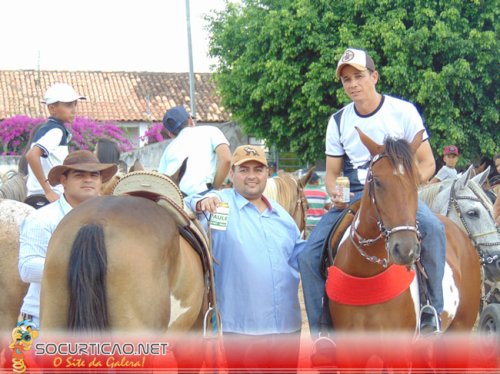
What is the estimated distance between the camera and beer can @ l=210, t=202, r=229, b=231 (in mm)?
4715

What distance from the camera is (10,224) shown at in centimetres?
578

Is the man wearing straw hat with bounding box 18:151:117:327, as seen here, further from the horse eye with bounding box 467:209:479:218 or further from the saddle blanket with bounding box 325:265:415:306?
the horse eye with bounding box 467:209:479:218

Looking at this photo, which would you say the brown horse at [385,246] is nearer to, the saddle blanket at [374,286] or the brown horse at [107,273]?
the saddle blanket at [374,286]

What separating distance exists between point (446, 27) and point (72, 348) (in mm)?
15307

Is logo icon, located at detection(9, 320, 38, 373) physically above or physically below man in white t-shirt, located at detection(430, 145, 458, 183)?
below

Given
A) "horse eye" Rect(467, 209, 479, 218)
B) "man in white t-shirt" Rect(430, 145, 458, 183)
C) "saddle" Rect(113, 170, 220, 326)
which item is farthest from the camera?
"man in white t-shirt" Rect(430, 145, 458, 183)

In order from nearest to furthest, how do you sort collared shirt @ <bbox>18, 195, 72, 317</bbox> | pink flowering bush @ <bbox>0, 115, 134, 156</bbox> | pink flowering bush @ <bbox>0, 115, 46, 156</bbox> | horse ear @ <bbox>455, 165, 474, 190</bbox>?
collared shirt @ <bbox>18, 195, 72, 317</bbox>
horse ear @ <bbox>455, 165, 474, 190</bbox>
pink flowering bush @ <bbox>0, 115, 134, 156</bbox>
pink flowering bush @ <bbox>0, 115, 46, 156</bbox>

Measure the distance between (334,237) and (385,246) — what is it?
70 centimetres

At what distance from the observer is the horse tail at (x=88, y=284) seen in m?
3.51

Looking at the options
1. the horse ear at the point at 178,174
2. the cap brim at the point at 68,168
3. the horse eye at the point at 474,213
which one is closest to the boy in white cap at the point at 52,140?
the cap brim at the point at 68,168

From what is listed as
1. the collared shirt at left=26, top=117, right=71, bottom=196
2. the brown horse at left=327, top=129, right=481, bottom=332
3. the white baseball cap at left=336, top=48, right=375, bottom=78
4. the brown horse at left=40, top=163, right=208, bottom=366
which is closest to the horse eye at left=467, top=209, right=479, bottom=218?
the brown horse at left=327, top=129, right=481, bottom=332

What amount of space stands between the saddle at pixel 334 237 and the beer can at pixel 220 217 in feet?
2.54

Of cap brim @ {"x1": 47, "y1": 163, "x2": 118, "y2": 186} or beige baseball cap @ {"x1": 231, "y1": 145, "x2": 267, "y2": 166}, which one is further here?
beige baseball cap @ {"x1": 231, "y1": 145, "x2": 267, "y2": 166}

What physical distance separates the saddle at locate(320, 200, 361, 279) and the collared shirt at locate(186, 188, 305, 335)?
0.78 ft
